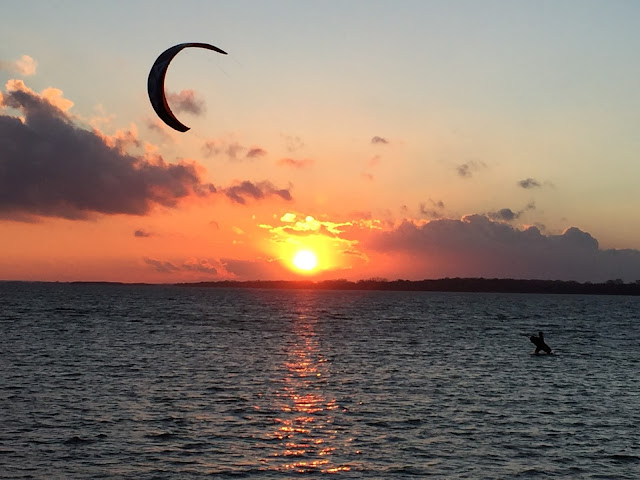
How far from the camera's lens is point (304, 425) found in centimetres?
3080

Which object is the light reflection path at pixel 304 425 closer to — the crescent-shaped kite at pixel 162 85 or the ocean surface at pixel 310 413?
the ocean surface at pixel 310 413

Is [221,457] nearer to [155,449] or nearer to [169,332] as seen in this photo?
[155,449]

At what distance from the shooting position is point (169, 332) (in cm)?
8519

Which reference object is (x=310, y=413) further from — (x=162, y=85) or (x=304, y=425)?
(x=162, y=85)

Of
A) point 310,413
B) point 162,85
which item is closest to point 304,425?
point 310,413

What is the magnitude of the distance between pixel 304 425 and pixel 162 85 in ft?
50.0

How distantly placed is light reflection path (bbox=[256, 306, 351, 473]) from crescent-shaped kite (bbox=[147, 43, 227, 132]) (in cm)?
1305

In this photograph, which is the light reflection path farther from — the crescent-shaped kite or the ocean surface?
the crescent-shaped kite

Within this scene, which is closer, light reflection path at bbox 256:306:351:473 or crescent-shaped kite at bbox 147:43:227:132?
light reflection path at bbox 256:306:351:473

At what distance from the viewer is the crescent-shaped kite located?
1181 inches

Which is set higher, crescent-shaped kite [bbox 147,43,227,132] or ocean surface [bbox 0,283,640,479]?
crescent-shaped kite [bbox 147,43,227,132]

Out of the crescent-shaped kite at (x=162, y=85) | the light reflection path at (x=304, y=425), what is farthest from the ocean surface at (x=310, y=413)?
the crescent-shaped kite at (x=162, y=85)

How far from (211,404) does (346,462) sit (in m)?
11.7

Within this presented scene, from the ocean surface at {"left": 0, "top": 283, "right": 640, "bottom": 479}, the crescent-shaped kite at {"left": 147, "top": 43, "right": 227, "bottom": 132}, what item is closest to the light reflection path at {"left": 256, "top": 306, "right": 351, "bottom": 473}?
the ocean surface at {"left": 0, "top": 283, "right": 640, "bottom": 479}
